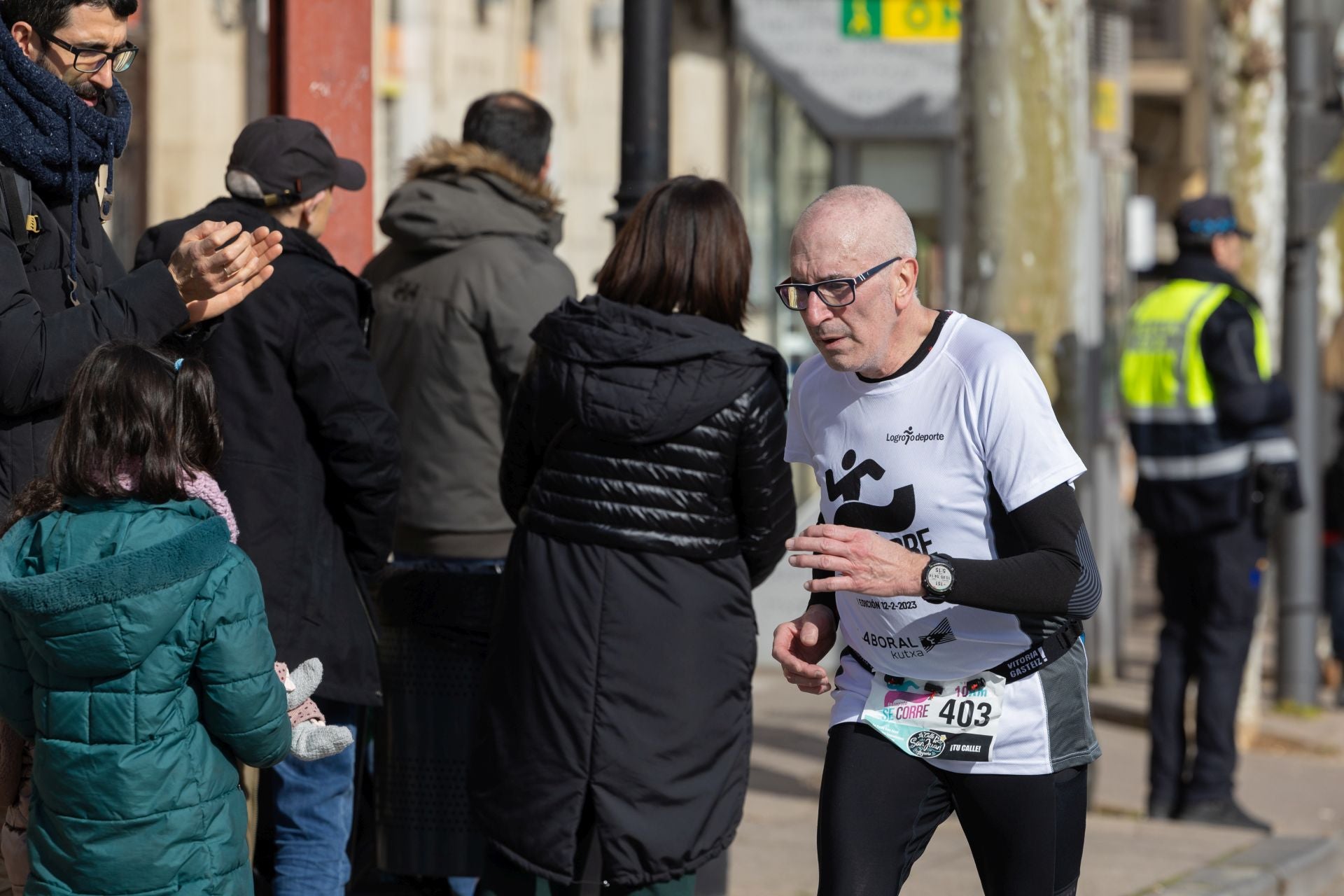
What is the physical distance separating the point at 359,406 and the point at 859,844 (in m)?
1.55

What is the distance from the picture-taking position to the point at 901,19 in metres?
11.7

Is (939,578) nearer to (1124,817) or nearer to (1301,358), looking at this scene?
(1124,817)

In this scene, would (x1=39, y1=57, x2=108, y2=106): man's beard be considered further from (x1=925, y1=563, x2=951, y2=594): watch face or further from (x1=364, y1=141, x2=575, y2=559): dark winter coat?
(x1=925, y1=563, x2=951, y2=594): watch face

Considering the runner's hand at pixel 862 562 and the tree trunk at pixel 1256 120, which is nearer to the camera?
the runner's hand at pixel 862 562

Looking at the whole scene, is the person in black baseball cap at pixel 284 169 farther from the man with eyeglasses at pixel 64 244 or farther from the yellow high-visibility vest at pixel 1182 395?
the yellow high-visibility vest at pixel 1182 395

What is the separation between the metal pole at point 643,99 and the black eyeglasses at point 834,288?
1.90m

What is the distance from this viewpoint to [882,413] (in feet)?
13.0

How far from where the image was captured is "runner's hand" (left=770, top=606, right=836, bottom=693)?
13.3 feet

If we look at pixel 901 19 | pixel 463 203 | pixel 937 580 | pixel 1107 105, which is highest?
pixel 901 19

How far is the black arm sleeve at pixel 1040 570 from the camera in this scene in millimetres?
3713

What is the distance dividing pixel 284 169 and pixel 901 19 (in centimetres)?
731

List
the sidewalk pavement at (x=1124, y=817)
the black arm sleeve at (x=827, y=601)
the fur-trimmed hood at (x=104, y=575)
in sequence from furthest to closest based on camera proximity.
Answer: the sidewalk pavement at (x=1124, y=817), the black arm sleeve at (x=827, y=601), the fur-trimmed hood at (x=104, y=575)

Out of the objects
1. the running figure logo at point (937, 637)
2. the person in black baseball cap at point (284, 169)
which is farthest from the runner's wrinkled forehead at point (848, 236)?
the person in black baseball cap at point (284, 169)

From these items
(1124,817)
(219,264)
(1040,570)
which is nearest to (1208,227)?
(1124,817)
